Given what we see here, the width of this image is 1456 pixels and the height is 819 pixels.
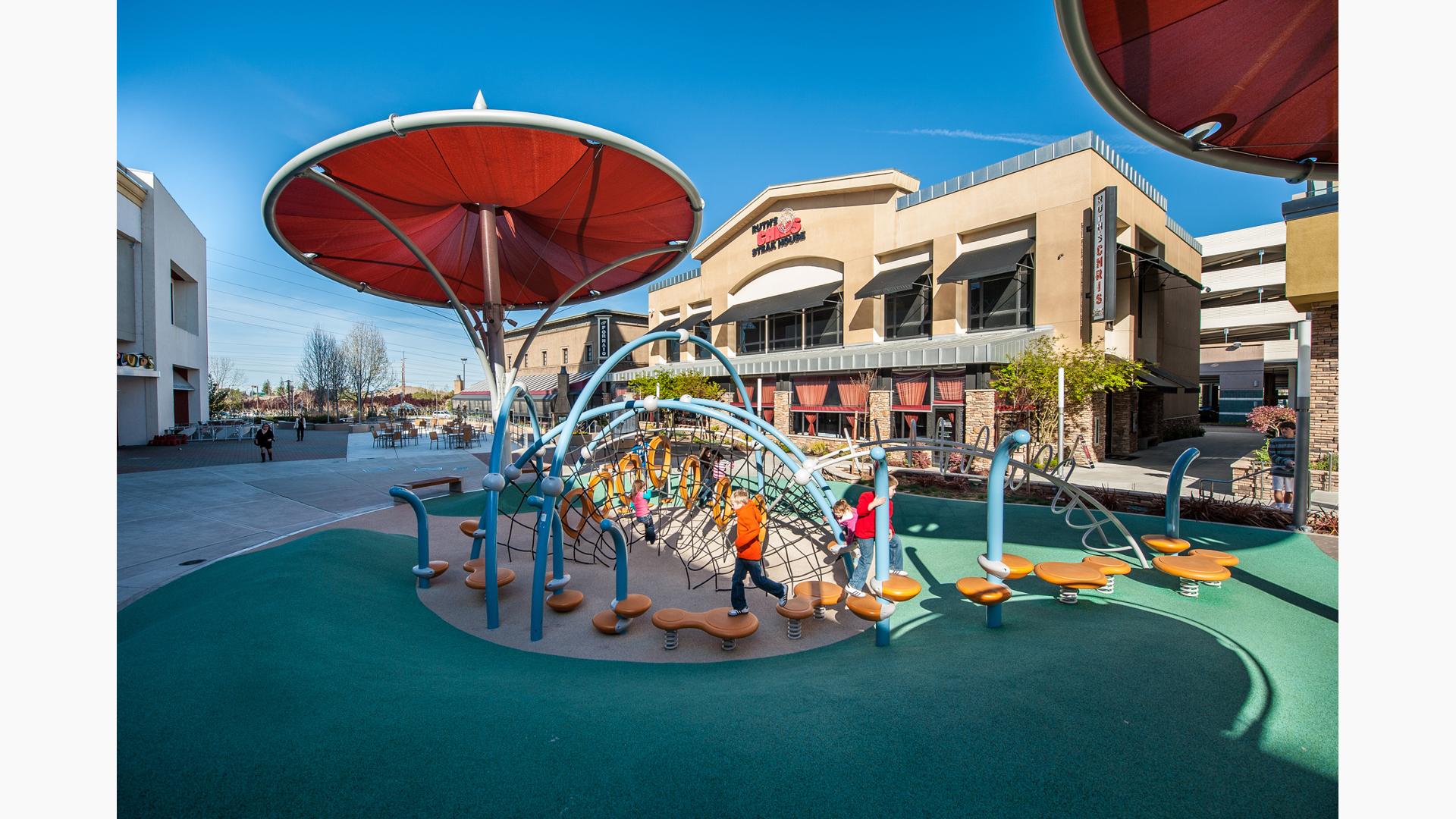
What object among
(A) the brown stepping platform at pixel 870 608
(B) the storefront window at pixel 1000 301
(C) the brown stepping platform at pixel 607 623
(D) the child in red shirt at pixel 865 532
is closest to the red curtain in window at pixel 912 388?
(B) the storefront window at pixel 1000 301

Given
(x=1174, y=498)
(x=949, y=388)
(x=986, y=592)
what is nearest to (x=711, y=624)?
(x=986, y=592)

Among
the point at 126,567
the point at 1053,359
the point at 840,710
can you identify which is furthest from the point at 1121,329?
the point at 126,567

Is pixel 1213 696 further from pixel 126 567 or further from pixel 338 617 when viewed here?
pixel 126 567

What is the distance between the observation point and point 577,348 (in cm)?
4403

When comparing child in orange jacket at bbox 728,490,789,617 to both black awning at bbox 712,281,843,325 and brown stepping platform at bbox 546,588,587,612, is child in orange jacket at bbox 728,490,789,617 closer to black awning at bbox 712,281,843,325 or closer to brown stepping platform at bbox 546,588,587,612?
brown stepping platform at bbox 546,588,587,612

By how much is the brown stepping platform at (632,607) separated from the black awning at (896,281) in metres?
18.0

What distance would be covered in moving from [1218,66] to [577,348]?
4270cm

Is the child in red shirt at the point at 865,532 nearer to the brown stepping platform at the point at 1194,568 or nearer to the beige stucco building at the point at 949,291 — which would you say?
the brown stepping platform at the point at 1194,568

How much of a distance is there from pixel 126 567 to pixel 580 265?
34.2 ft

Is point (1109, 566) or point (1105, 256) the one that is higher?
point (1105, 256)

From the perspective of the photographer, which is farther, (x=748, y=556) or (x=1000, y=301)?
(x=1000, y=301)

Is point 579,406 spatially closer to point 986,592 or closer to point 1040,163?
point 986,592

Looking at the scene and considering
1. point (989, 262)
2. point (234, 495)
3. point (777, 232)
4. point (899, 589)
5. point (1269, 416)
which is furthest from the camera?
point (777, 232)

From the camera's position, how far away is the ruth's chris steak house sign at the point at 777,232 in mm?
26531
